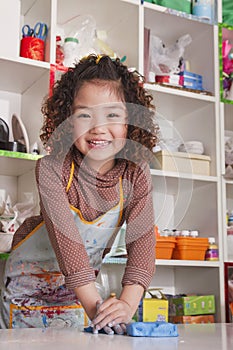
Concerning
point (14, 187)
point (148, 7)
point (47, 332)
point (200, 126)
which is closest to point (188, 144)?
point (200, 126)

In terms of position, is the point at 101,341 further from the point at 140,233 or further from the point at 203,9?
the point at 203,9

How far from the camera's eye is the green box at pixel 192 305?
6.23ft

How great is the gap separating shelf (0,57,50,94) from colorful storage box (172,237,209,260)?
0.79m

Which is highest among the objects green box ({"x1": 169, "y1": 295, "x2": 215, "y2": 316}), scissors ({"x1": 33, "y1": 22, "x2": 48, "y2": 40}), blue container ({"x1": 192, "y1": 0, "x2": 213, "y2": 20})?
blue container ({"x1": 192, "y1": 0, "x2": 213, "y2": 20})

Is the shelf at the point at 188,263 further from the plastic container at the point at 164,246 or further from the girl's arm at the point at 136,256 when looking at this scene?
the girl's arm at the point at 136,256

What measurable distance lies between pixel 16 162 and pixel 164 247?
61cm

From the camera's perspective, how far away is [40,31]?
71.6 inches

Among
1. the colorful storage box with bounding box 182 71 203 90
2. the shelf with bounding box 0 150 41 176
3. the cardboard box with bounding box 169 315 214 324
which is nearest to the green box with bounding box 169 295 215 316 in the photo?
the cardboard box with bounding box 169 315 214 324

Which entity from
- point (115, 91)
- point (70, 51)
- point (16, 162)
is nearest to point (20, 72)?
point (70, 51)

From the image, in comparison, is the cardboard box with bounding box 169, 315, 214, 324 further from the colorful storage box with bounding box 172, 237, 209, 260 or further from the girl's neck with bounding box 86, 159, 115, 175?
the girl's neck with bounding box 86, 159, 115, 175

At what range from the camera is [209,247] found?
2.00m

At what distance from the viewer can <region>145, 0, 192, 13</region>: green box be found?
6.85ft

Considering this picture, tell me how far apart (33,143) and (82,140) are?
61 cm

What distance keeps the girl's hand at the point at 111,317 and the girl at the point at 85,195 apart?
0.11m
